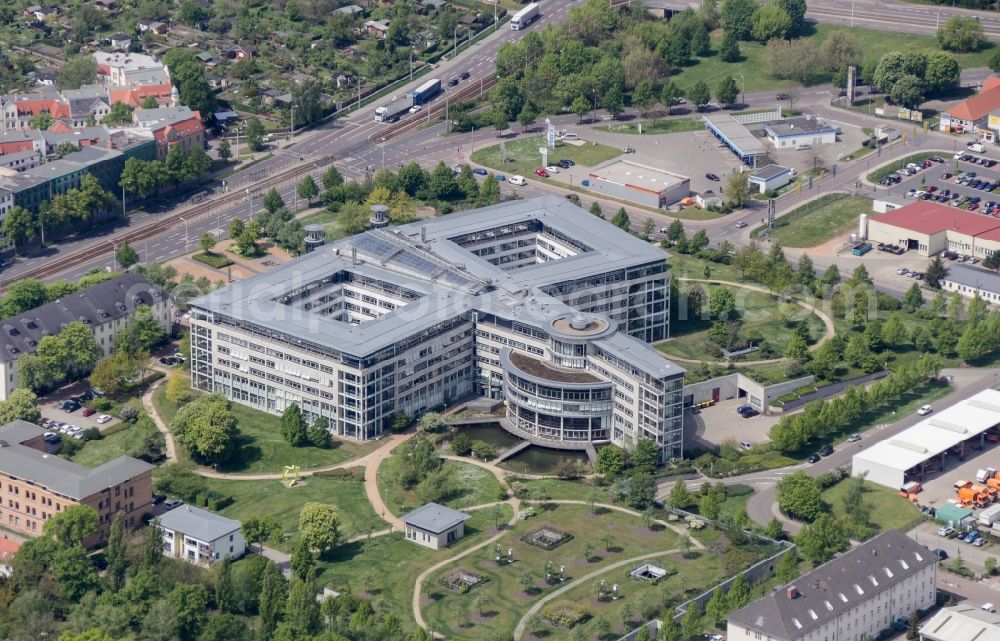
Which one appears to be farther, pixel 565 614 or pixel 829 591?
pixel 565 614

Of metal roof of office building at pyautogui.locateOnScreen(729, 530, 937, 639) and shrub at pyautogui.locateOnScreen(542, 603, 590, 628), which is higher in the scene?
metal roof of office building at pyautogui.locateOnScreen(729, 530, 937, 639)

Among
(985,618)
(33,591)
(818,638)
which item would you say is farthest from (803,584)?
(33,591)

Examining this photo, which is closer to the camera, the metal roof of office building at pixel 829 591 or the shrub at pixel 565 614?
the metal roof of office building at pixel 829 591

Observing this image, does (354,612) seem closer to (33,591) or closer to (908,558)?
(33,591)

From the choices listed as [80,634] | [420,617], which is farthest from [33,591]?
[420,617]

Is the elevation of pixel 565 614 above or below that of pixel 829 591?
below

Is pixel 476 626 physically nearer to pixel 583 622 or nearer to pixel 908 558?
pixel 583 622

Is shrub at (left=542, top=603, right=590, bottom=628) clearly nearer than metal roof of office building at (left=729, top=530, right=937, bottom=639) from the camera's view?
No

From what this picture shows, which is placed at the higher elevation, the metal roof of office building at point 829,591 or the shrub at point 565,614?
the metal roof of office building at point 829,591
